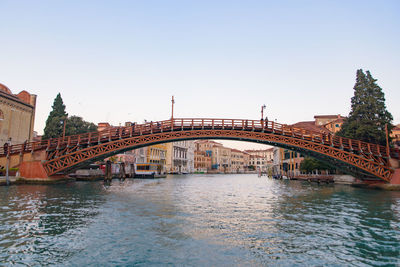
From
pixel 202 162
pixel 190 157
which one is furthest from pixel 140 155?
pixel 202 162

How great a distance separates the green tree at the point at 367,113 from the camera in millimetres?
34125

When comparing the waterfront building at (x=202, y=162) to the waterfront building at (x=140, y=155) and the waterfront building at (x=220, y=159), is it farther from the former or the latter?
the waterfront building at (x=140, y=155)

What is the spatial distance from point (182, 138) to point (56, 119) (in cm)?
2850

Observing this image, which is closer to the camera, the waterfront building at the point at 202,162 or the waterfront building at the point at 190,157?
the waterfront building at the point at 190,157

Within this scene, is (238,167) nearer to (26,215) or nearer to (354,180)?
(354,180)

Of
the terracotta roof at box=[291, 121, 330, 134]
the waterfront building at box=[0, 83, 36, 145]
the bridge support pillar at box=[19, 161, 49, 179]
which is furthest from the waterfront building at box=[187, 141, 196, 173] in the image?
the bridge support pillar at box=[19, 161, 49, 179]

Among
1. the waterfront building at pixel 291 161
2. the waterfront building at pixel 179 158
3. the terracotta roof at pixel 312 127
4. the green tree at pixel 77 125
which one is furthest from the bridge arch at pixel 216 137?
the waterfront building at pixel 179 158

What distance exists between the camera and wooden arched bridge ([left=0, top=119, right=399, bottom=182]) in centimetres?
2855

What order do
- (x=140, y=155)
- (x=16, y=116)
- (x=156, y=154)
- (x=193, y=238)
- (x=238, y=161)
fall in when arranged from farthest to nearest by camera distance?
(x=238, y=161) → (x=156, y=154) → (x=140, y=155) → (x=16, y=116) → (x=193, y=238)

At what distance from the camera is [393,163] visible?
93.8 ft

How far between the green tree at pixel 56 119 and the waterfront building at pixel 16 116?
3.16 meters

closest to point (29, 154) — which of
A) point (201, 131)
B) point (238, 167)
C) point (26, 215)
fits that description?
point (201, 131)

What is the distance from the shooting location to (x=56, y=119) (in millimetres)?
47750

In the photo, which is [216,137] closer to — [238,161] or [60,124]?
[60,124]
